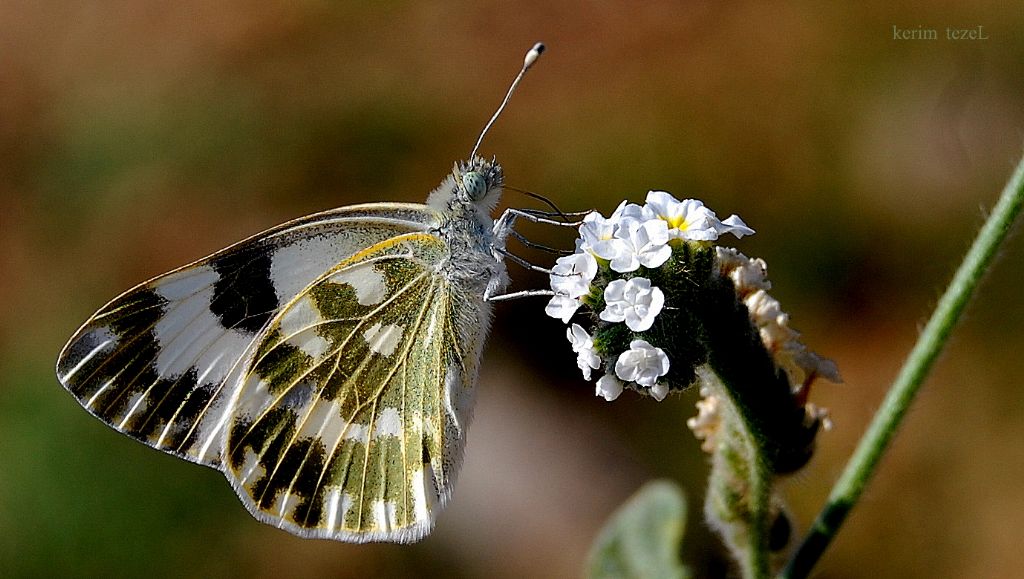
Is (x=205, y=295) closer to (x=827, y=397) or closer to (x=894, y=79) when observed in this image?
(x=827, y=397)

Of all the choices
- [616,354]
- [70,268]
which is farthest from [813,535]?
[70,268]

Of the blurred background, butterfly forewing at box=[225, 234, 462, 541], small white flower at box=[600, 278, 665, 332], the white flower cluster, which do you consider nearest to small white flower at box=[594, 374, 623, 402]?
the white flower cluster

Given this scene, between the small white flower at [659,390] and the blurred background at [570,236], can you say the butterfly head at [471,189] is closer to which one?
the small white flower at [659,390]

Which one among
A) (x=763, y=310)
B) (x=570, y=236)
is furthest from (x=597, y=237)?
(x=570, y=236)

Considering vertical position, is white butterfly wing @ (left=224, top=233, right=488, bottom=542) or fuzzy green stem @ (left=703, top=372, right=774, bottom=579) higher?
white butterfly wing @ (left=224, top=233, right=488, bottom=542)

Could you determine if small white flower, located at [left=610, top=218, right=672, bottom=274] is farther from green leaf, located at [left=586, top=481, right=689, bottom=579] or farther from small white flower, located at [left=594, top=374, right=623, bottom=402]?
green leaf, located at [left=586, top=481, right=689, bottom=579]
